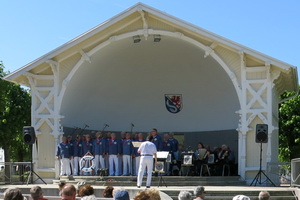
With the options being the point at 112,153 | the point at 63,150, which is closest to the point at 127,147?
the point at 112,153

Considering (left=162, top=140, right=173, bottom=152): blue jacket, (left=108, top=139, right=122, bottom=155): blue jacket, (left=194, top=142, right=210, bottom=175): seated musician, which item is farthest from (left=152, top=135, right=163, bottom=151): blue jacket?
(left=108, top=139, right=122, bottom=155): blue jacket

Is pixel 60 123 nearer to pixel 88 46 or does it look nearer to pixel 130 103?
pixel 88 46

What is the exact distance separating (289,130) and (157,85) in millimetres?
14542

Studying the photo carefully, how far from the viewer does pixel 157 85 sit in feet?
73.5

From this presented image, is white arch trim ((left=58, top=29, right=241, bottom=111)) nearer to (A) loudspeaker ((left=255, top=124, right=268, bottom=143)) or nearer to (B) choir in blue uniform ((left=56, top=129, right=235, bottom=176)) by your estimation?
(B) choir in blue uniform ((left=56, top=129, right=235, bottom=176))

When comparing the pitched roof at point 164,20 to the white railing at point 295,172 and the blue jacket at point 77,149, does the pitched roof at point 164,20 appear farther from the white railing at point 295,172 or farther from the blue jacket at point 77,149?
the white railing at point 295,172

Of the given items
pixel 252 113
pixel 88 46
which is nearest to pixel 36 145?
pixel 88 46

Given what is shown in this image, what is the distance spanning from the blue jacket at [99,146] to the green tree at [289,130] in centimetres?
1771

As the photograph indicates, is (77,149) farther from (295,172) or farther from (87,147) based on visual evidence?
(295,172)

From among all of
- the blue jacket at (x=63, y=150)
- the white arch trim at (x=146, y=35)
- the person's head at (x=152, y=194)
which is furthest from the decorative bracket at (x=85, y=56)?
the person's head at (x=152, y=194)

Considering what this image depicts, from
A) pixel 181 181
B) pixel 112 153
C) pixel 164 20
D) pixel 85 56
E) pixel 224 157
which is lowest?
pixel 181 181

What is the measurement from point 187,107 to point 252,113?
505 centimetres

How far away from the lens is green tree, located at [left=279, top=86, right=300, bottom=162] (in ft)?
109

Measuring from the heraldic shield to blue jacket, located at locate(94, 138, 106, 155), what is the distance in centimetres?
474
